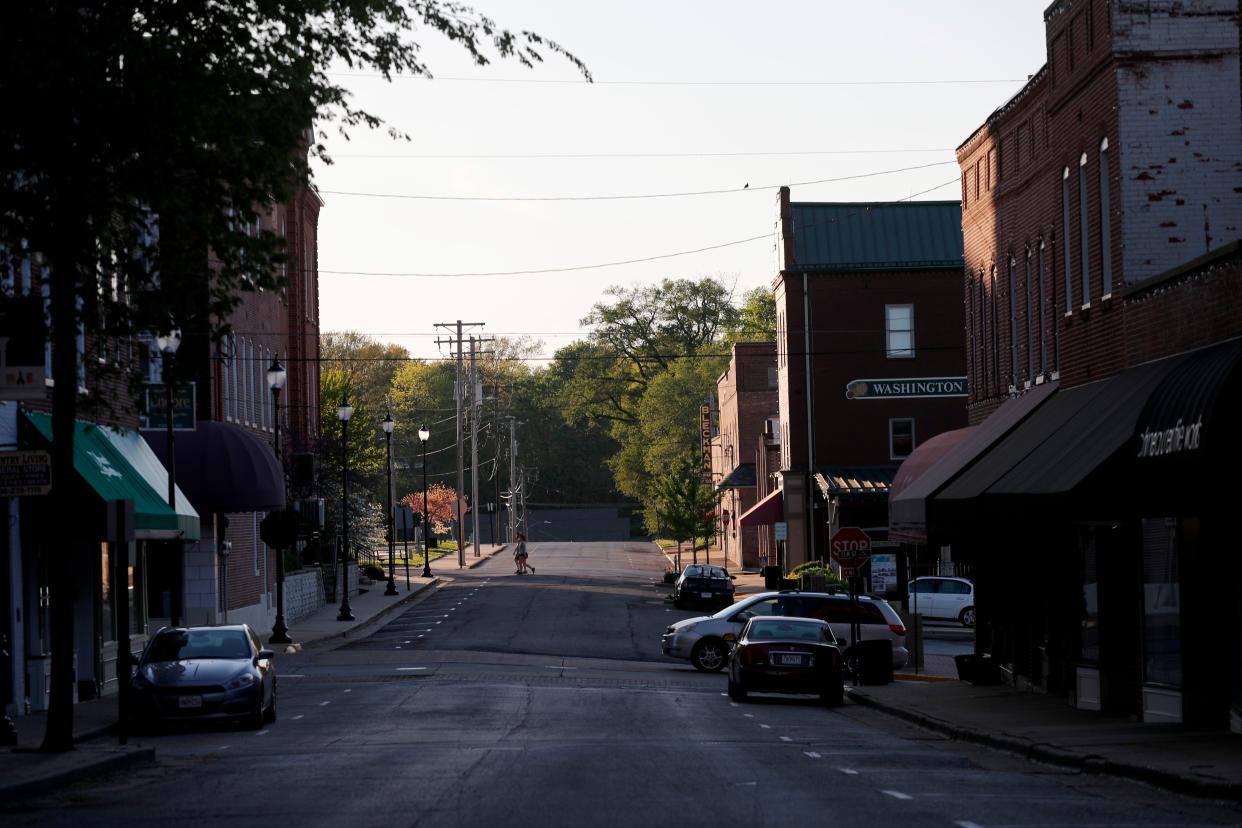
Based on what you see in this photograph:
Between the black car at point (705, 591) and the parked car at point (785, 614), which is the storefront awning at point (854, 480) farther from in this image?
the parked car at point (785, 614)

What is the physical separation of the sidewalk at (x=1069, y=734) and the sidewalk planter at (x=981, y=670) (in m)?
0.28

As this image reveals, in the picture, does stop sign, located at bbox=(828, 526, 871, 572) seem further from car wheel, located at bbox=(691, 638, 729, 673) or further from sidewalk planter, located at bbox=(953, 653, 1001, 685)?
car wheel, located at bbox=(691, 638, 729, 673)

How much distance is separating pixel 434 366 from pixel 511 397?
7698 mm

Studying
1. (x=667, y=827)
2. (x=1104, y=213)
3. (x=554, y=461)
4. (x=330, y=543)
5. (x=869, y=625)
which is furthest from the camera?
(x=554, y=461)

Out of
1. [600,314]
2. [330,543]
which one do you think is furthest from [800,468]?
[600,314]

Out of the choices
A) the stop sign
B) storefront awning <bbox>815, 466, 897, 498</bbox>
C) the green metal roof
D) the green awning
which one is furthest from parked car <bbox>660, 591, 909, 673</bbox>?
the green metal roof

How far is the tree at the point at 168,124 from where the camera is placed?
16312 mm

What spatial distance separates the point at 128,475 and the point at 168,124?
13799 millimetres

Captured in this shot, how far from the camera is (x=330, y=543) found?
212 ft

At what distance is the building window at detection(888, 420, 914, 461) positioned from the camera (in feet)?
215

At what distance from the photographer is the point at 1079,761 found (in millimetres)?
17781

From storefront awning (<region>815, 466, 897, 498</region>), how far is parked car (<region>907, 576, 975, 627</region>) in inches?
355

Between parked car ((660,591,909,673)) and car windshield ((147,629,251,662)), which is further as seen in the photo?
parked car ((660,591,909,673))

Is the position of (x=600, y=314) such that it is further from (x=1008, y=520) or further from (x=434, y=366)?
(x=1008, y=520)
